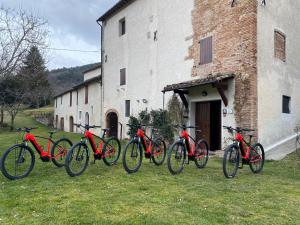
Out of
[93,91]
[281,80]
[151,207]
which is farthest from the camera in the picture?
[93,91]

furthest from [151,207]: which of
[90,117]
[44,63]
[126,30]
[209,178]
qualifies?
[90,117]

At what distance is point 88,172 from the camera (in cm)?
680

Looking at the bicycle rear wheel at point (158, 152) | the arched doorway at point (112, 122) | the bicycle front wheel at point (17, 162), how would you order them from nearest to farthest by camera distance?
the bicycle front wheel at point (17, 162)
the bicycle rear wheel at point (158, 152)
the arched doorway at point (112, 122)

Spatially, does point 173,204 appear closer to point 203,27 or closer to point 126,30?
point 203,27

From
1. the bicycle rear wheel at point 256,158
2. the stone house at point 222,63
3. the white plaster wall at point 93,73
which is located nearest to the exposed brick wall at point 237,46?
the stone house at point 222,63

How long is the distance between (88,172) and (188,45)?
7.59m

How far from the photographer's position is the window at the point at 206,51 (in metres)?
11.5

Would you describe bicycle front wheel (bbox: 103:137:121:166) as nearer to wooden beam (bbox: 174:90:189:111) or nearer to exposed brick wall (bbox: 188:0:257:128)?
exposed brick wall (bbox: 188:0:257:128)

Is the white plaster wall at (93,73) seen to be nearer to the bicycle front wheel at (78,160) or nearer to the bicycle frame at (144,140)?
the bicycle frame at (144,140)

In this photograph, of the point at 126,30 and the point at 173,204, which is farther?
the point at 126,30

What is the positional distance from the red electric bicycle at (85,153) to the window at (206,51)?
5.69 meters

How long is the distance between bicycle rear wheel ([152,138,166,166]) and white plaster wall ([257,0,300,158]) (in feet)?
13.1

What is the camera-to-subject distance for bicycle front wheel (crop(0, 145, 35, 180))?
5.79m

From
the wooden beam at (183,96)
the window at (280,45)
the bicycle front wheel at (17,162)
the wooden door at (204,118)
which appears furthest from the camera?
the wooden beam at (183,96)
